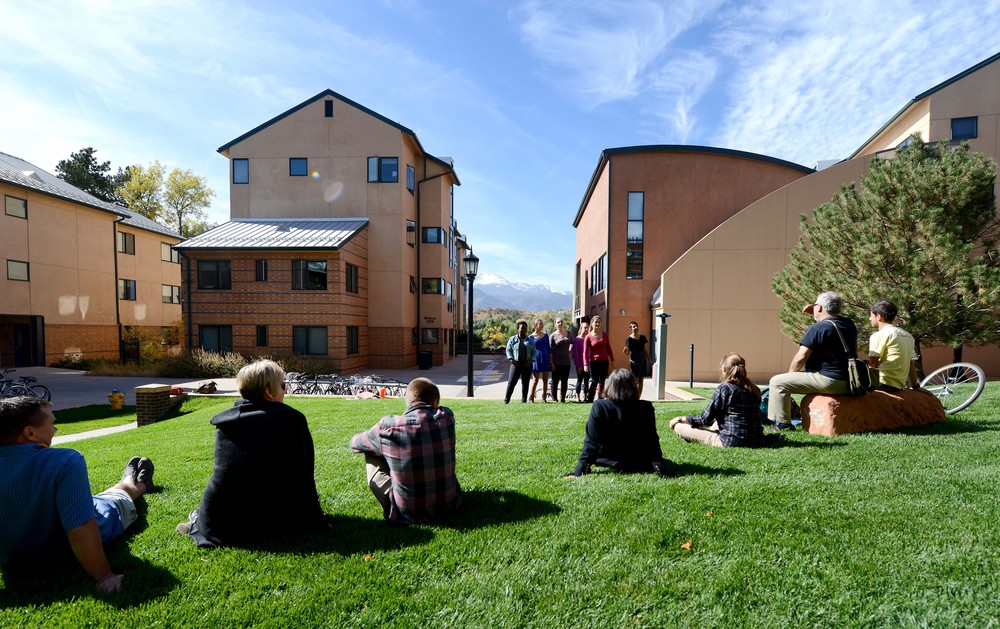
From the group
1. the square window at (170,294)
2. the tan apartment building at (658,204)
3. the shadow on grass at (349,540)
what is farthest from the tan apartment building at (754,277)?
the square window at (170,294)

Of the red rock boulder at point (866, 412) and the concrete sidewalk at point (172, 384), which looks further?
the concrete sidewalk at point (172, 384)

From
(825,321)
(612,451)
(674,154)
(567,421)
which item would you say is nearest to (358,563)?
(612,451)

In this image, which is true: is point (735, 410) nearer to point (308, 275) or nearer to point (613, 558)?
point (613, 558)

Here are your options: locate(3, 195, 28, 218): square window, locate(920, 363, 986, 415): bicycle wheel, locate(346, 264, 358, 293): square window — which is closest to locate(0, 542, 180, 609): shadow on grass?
locate(920, 363, 986, 415): bicycle wheel

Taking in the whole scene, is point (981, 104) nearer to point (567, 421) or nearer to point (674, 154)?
point (674, 154)

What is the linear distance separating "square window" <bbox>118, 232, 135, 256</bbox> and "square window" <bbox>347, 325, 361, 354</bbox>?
17.3 meters

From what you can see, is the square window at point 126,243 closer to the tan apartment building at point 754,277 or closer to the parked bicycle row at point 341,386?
the parked bicycle row at point 341,386

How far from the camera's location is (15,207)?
21.1m

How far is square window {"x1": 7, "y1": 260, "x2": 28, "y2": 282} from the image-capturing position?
68.3ft

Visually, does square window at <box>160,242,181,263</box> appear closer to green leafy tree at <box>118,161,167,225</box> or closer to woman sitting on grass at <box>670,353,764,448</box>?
green leafy tree at <box>118,161,167,225</box>

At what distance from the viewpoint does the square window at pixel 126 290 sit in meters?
26.8

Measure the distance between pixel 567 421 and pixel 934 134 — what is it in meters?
20.8

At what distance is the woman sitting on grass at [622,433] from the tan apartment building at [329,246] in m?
17.7

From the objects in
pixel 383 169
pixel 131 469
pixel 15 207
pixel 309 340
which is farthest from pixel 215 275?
pixel 131 469
